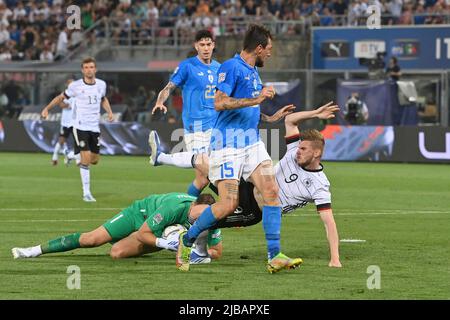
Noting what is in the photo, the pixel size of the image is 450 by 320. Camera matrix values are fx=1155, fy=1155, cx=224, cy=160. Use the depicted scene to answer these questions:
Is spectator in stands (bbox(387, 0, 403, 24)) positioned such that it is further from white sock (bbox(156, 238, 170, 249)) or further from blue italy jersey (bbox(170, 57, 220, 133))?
white sock (bbox(156, 238, 170, 249))

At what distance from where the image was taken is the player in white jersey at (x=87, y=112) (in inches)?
866

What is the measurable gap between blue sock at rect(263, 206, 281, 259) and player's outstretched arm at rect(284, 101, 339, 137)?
113cm

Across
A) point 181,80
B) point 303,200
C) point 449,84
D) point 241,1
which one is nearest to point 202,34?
point 181,80

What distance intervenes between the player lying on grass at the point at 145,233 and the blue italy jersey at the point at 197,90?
413cm

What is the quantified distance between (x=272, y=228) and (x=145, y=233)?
1.44m

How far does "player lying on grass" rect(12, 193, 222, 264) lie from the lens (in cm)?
1236

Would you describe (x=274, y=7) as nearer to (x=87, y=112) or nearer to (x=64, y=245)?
(x=87, y=112)

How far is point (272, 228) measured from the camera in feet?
38.8

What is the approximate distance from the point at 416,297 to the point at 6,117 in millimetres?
29896

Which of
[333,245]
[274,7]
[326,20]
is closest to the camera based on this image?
[333,245]

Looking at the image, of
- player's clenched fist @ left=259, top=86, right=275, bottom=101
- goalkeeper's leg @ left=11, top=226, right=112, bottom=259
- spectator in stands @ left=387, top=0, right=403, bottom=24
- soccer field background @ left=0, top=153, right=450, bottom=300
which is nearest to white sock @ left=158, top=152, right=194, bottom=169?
soccer field background @ left=0, top=153, right=450, bottom=300

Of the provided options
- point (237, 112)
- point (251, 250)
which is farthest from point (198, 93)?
point (237, 112)

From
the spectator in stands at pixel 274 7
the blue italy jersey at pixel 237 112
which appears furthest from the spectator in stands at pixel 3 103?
the blue italy jersey at pixel 237 112

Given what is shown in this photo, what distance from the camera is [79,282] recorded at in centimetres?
1082
